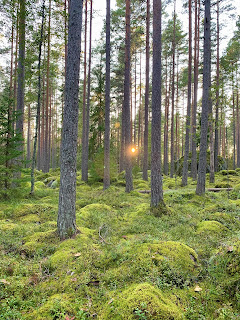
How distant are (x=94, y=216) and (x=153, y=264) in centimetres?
372

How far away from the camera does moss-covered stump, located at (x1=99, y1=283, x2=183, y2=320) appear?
2.27 meters

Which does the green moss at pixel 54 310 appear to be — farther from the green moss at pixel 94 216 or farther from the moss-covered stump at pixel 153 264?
the green moss at pixel 94 216

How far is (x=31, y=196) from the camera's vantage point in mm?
9820

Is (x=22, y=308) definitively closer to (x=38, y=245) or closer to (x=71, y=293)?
(x=71, y=293)

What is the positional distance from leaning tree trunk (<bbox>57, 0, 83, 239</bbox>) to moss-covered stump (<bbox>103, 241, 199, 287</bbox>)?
4.94 ft

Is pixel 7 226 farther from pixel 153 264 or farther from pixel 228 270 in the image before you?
pixel 228 270

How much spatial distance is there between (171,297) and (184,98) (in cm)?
3269

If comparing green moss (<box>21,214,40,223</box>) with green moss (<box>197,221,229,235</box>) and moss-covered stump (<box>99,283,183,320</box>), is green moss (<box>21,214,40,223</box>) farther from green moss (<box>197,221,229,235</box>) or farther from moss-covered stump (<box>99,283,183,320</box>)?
green moss (<box>197,221,229,235</box>)

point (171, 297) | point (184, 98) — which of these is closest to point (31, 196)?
point (171, 297)

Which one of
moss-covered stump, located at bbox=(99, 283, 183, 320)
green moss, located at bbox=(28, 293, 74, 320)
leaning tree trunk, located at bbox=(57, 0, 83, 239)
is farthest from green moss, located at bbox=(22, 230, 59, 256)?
moss-covered stump, located at bbox=(99, 283, 183, 320)

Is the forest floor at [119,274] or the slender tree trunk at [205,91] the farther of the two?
the slender tree trunk at [205,91]

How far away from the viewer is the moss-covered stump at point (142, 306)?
2269 millimetres

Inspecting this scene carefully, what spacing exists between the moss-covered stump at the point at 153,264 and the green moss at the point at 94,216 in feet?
7.20

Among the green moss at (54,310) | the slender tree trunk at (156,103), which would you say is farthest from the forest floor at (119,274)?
the slender tree trunk at (156,103)
